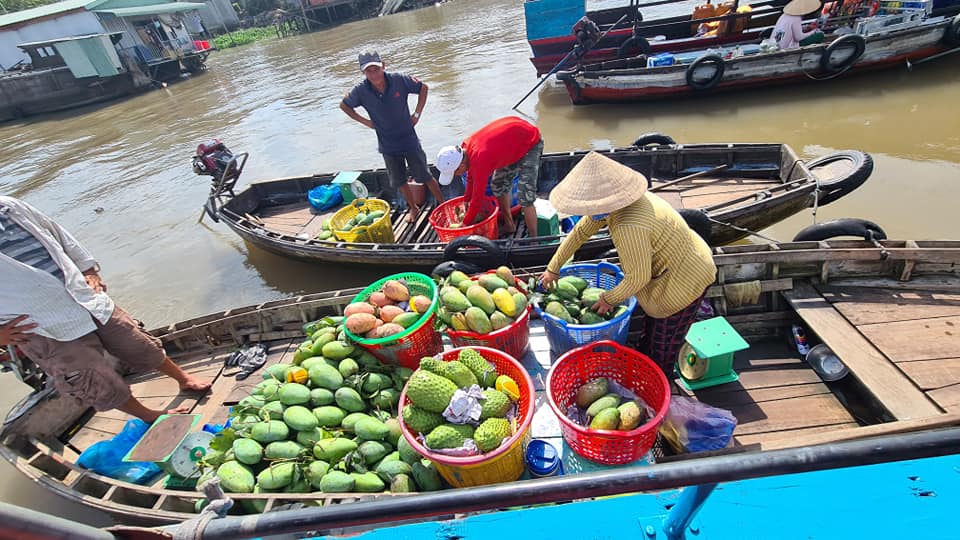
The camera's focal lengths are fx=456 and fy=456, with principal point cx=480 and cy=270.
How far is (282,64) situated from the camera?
88.9 feet

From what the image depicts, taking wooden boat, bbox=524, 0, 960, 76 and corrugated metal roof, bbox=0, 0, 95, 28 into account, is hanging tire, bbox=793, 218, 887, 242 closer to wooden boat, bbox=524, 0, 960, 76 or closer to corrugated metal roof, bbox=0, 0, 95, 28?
wooden boat, bbox=524, 0, 960, 76

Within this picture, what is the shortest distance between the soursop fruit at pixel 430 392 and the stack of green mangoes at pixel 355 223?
152 inches

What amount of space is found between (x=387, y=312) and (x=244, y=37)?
144ft

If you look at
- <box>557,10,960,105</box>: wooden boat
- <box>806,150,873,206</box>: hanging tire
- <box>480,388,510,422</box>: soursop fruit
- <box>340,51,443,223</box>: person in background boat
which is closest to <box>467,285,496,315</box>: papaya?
<box>480,388,510,422</box>: soursop fruit

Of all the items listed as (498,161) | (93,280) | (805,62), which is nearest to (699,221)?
(498,161)

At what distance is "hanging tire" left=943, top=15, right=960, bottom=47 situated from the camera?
9.41 meters

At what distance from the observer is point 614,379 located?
10.2 ft

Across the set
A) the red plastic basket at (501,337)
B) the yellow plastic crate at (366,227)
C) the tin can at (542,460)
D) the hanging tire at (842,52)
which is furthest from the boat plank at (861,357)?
the hanging tire at (842,52)

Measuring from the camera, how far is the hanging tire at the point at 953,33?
9.41 metres

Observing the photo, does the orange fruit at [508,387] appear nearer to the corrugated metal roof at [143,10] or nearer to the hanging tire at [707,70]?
the hanging tire at [707,70]

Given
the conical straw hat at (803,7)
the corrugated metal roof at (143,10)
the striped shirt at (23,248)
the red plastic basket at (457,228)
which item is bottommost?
the red plastic basket at (457,228)

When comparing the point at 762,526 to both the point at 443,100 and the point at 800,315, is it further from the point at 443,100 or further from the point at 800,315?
the point at 443,100

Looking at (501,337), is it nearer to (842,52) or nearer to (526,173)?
(526,173)

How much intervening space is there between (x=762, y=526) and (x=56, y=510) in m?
6.18
